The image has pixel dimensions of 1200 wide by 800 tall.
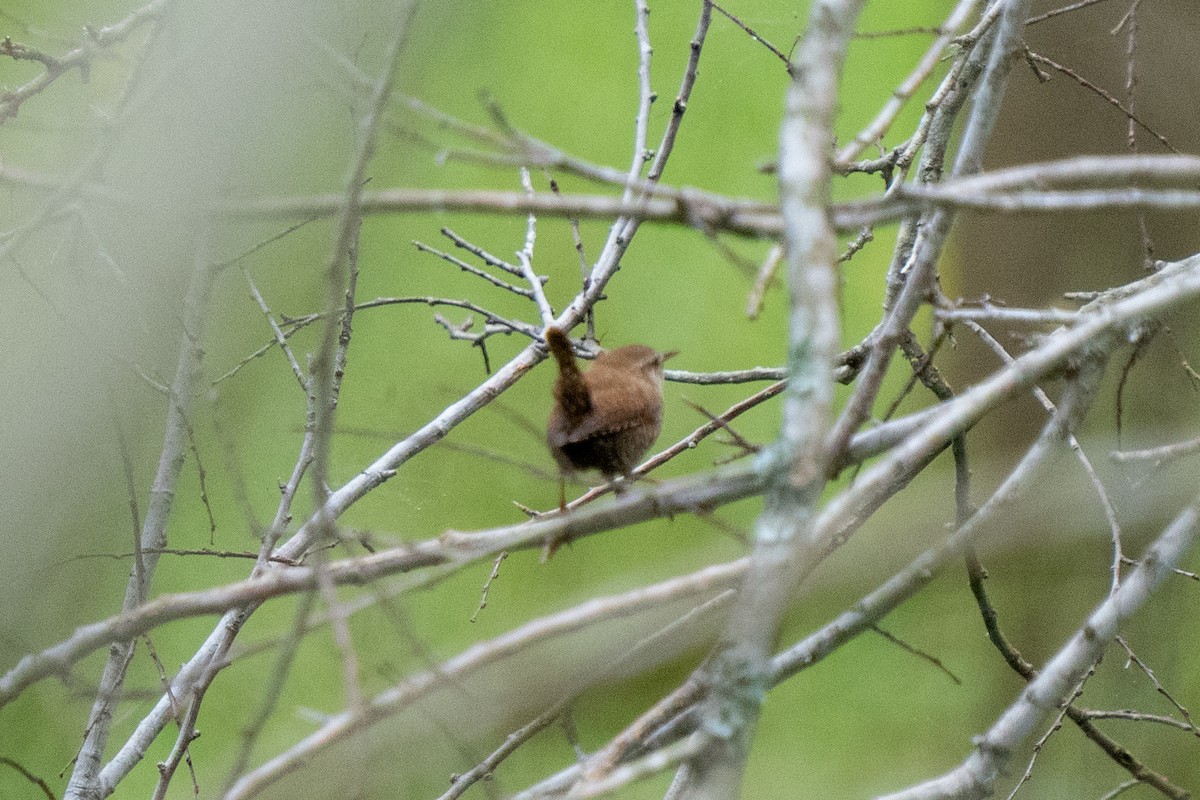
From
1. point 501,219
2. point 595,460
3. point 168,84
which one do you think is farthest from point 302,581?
point 501,219

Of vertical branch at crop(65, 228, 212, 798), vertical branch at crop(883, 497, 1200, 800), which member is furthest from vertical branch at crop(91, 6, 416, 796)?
vertical branch at crop(883, 497, 1200, 800)

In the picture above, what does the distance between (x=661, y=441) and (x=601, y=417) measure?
1.56 m

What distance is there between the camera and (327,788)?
116 inches

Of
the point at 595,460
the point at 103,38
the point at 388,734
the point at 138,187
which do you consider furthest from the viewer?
the point at 388,734

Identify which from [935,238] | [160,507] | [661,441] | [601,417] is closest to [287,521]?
[160,507]

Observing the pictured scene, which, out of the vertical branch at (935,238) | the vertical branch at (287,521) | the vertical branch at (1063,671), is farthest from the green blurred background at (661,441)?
the vertical branch at (935,238)

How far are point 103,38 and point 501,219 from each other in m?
1.66

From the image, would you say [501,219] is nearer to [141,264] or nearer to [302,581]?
[141,264]

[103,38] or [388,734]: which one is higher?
[103,38]

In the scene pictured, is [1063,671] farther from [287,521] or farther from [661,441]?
[661,441]

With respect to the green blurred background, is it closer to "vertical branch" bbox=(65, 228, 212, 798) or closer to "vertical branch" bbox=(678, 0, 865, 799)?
"vertical branch" bbox=(65, 228, 212, 798)

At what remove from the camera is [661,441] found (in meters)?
3.47

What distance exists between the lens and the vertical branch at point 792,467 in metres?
0.83

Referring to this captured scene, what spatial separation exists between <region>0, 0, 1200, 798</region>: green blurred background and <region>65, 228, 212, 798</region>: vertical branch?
2.93ft
